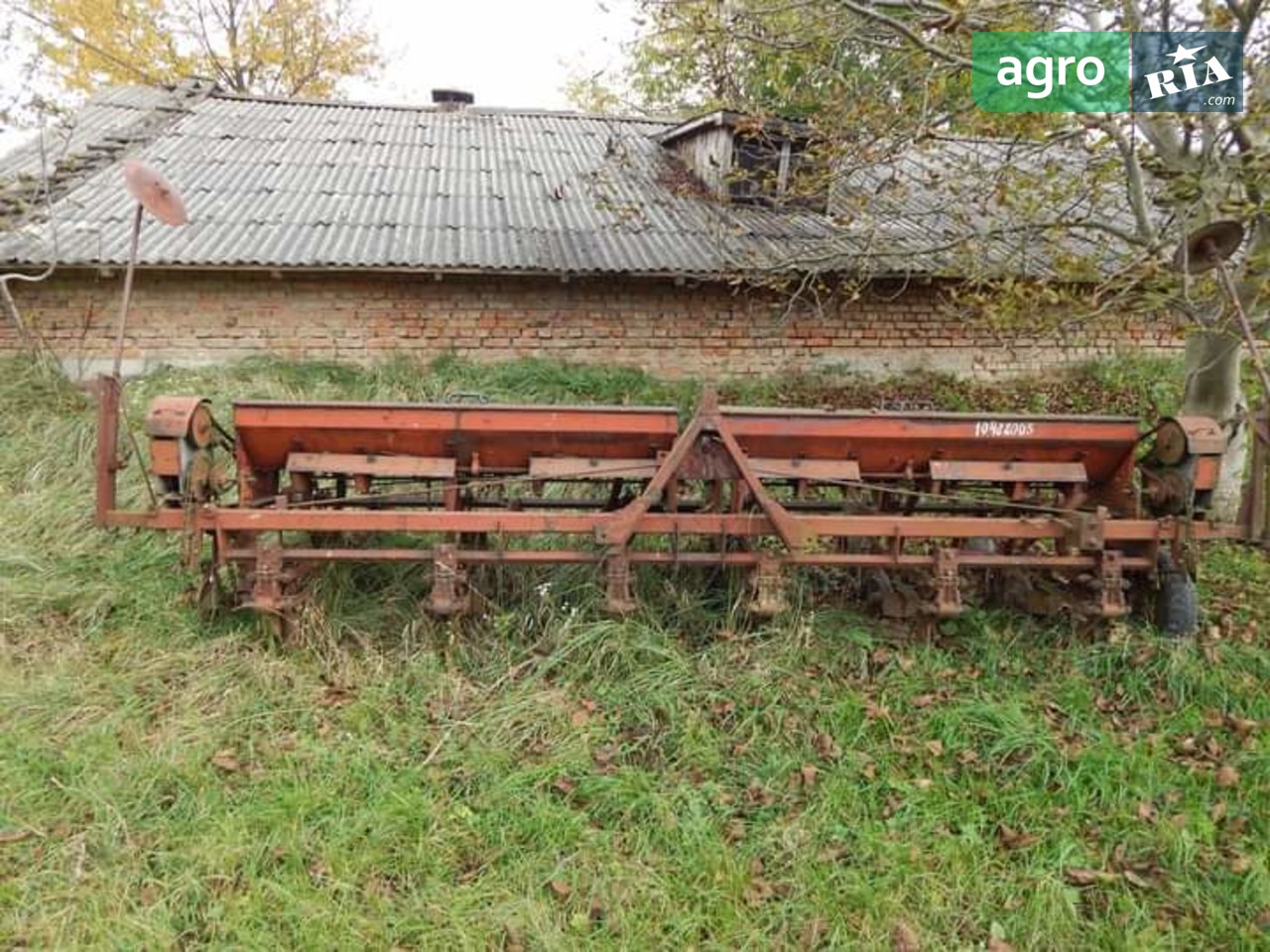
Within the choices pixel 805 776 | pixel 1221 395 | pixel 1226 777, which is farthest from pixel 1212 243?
pixel 805 776

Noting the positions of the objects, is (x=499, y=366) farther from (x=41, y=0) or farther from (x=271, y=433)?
(x=41, y=0)

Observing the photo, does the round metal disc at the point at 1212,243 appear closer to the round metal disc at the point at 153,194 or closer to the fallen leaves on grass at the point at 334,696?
the fallen leaves on grass at the point at 334,696

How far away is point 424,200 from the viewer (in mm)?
10070

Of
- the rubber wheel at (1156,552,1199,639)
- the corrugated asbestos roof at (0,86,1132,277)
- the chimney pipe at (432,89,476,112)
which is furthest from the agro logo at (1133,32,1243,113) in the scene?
the chimney pipe at (432,89,476,112)

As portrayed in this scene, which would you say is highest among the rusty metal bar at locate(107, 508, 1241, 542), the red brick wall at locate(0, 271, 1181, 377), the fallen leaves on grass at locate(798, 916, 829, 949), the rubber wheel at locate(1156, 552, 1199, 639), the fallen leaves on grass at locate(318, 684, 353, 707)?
the red brick wall at locate(0, 271, 1181, 377)

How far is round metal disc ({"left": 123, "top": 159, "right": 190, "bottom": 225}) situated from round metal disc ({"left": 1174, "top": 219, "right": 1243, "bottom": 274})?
5.07m

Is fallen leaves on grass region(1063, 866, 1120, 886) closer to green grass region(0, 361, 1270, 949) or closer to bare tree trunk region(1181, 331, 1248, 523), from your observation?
green grass region(0, 361, 1270, 949)

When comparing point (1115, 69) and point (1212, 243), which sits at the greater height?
point (1115, 69)

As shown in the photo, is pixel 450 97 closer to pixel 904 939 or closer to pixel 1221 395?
pixel 1221 395

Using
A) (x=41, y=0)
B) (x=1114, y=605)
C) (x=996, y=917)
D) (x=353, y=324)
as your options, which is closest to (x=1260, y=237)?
(x=1114, y=605)

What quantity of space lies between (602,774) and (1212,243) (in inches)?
163

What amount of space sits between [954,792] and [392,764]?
252 centimetres

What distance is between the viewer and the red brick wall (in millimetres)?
8727

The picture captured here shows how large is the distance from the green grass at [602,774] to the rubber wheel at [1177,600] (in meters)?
0.13
